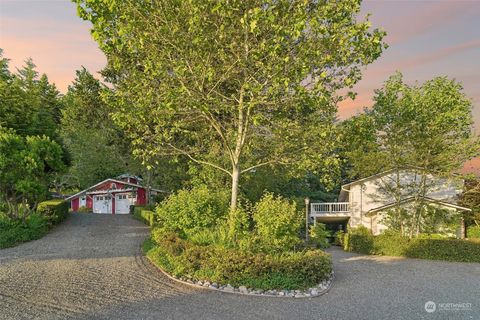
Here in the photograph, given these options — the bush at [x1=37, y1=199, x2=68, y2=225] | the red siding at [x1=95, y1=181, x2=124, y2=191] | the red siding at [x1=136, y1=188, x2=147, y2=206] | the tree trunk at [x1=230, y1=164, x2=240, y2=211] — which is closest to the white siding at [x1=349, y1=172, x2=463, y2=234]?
the tree trunk at [x1=230, y1=164, x2=240, y2=211]

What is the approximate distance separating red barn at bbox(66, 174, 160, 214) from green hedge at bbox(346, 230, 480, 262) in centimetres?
2762

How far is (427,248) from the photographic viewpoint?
57.9 feet

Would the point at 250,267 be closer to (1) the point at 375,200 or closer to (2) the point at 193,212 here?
(2) the point at 193,212

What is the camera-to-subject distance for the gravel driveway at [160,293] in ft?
23.3

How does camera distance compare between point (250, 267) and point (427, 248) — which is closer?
point (250, 267)

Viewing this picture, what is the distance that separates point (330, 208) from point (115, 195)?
25524mm

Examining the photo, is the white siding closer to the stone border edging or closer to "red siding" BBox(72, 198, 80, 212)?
the stone border edging

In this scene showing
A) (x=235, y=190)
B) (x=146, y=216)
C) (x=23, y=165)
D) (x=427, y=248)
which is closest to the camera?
(x=235, y=190)

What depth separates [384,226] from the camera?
2536 cm

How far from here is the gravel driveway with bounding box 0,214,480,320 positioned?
709 centimetres

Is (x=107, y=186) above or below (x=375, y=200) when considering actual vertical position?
above

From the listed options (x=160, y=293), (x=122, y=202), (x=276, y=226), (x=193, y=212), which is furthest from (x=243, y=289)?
(x=122, y=202)

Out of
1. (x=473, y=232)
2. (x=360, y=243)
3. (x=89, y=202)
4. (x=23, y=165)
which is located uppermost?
(x=23, y=165)

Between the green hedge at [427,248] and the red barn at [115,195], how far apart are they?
27.6m
